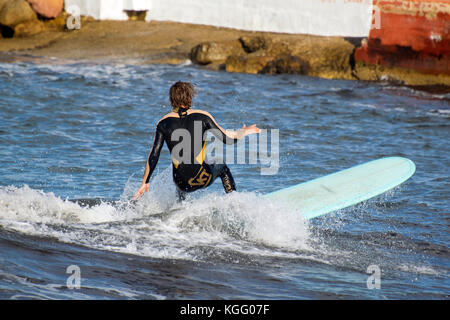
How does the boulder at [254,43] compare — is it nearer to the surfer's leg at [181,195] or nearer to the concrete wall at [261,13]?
the concrete wall at [261,13]

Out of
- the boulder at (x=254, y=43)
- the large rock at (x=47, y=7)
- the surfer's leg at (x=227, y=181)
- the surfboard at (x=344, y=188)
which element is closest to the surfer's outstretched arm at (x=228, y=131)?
the surfer's leg at (x=227, y=181)

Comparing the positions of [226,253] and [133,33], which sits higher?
[133,33]

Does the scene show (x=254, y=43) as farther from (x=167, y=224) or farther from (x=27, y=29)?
(x=167, y=224)

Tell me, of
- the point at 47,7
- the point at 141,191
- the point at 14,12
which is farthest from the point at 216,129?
the point at 47,7

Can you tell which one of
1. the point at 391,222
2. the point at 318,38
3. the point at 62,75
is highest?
the point at 318,38

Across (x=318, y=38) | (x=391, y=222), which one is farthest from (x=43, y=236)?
(x=318, y=38)

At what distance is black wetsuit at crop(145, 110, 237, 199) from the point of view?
6.10 metres

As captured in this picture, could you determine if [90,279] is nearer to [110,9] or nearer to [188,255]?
[188,255]

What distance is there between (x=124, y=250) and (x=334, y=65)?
40.7 feet

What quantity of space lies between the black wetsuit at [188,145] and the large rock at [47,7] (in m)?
15.7

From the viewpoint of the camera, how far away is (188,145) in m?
6.17

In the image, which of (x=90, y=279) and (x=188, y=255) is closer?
(x=90, y=279)

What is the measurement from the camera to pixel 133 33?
2006 cm

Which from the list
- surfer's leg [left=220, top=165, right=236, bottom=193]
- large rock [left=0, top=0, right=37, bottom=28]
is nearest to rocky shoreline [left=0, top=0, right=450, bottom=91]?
large rock [left=0, top=0, right=37, bottom=28]
